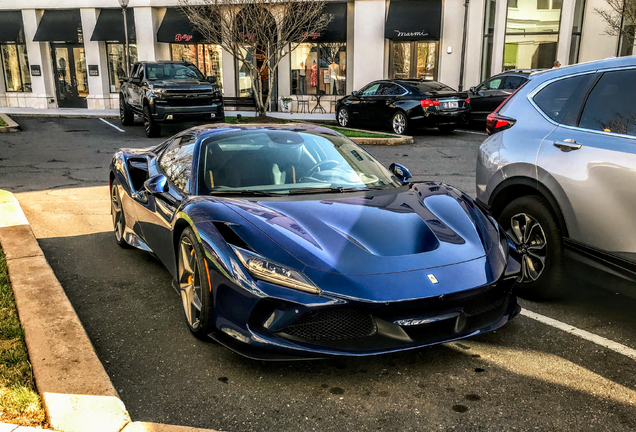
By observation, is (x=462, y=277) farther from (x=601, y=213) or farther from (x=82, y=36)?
(x=82, y=36)

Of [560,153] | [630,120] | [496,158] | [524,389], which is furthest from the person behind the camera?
[496,158]

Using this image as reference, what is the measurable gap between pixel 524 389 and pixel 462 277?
0.68 m

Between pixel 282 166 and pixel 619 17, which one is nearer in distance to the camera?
pixel 282 166

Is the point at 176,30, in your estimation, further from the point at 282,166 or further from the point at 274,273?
the point at 274,273

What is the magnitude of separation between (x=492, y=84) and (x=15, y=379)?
16.4 m

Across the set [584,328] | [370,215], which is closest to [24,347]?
[370,215]

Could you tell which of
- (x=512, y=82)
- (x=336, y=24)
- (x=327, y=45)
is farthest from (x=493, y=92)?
(x=327, y=45)

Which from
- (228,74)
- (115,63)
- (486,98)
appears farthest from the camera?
(115,63)

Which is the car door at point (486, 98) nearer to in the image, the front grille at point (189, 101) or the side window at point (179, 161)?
the front grille at point (189, 101)

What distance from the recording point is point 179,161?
4855 mm

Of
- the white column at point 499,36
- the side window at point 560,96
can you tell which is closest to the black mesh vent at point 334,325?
the side window at point 560,96


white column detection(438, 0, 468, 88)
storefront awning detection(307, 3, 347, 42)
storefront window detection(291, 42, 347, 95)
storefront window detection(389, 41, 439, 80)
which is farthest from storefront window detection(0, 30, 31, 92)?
white column detection(438, 0, 468, 88)

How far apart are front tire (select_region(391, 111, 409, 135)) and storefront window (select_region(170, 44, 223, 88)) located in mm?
12613

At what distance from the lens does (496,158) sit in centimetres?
500
